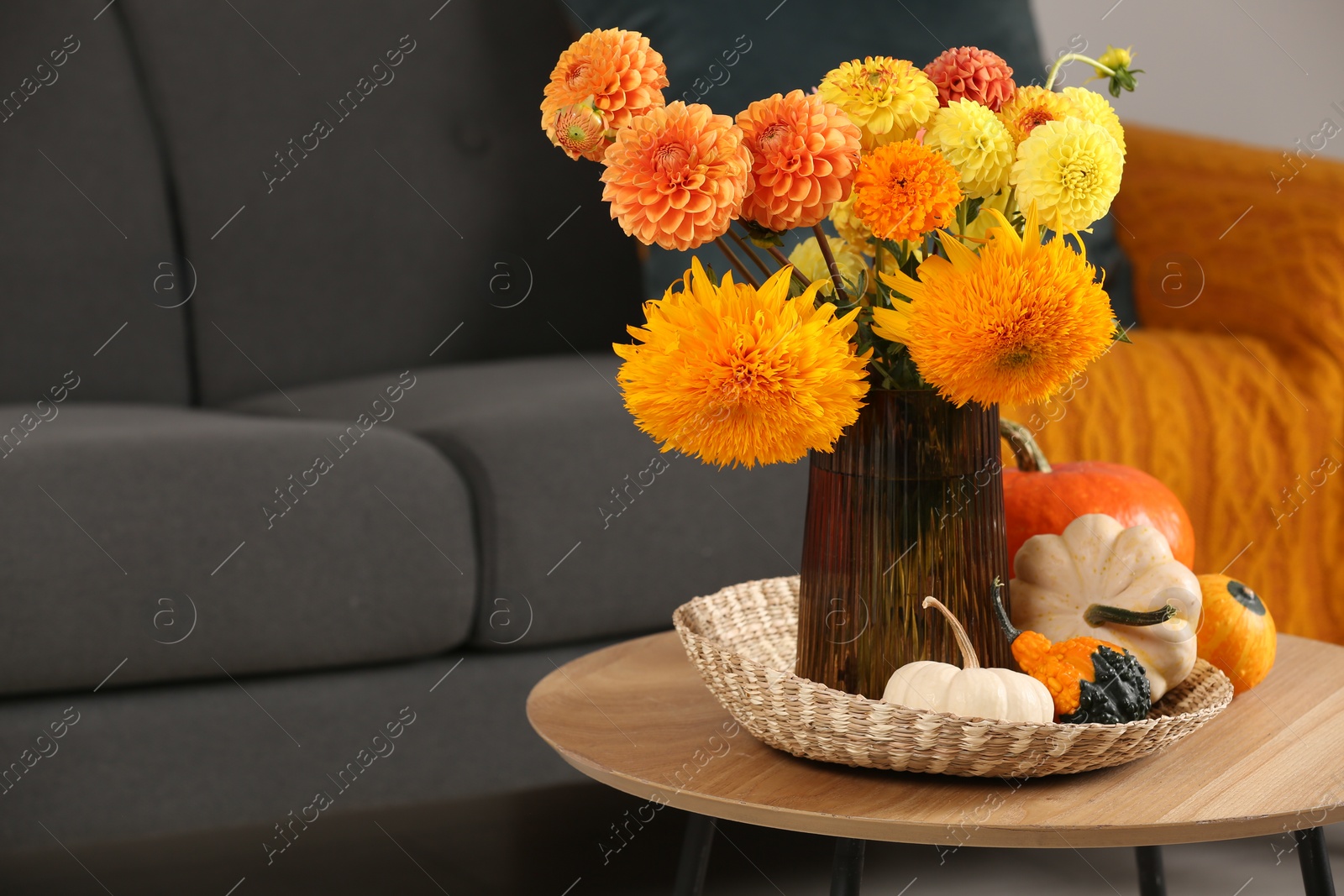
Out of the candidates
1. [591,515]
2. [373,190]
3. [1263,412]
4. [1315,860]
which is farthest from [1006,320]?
[373,190]

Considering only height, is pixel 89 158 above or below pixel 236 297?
above

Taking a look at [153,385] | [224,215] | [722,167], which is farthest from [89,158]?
[722,167]

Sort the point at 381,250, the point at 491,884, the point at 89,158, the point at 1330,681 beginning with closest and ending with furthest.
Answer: the point at 1330,681
the point at 491,884
the point at 89,158
the point at 381,250

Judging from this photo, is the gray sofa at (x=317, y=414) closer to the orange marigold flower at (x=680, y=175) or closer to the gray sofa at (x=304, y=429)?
the gray sofa at (x=304, y=429)

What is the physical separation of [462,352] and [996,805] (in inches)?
57.6

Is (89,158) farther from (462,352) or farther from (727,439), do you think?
(727,439)

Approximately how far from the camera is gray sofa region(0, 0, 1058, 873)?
1.24 m

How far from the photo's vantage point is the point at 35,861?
1425 millimetres

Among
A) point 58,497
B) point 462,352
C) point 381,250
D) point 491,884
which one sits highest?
point 58,497

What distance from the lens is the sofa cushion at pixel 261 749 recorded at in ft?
4.00

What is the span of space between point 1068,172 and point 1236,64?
2002 mm

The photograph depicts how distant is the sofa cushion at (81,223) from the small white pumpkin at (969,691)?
1393 millimetres

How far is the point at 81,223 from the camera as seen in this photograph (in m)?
1.76

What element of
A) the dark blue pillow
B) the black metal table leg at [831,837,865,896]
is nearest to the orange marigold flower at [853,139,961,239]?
the black metal table leg at [831,837,865,896]
